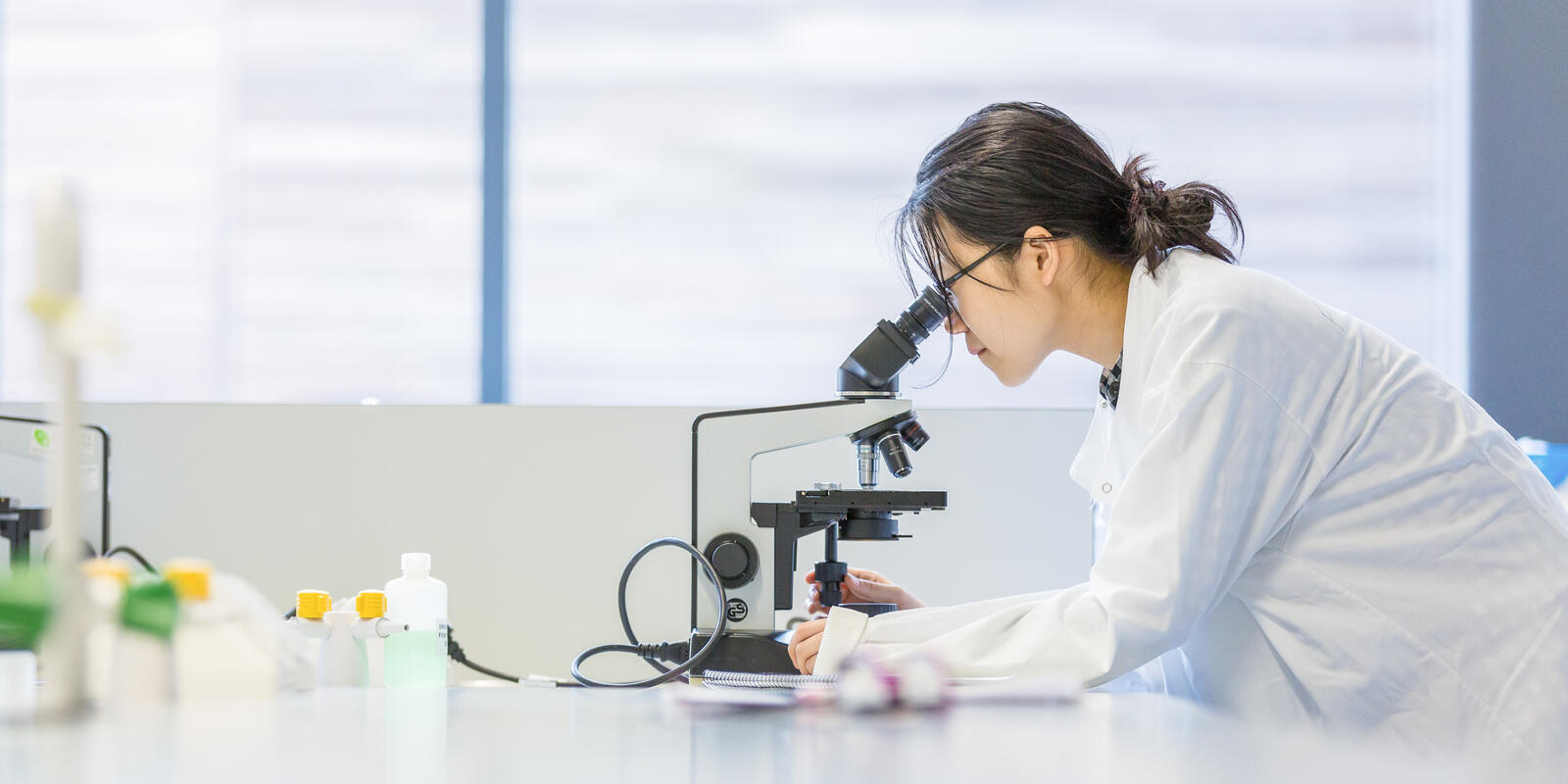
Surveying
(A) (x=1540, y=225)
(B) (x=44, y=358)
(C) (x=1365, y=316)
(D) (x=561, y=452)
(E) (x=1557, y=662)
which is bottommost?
(E) (x=1557, y=662)

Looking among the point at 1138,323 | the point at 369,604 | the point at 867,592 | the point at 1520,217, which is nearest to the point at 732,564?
the point at 867,592

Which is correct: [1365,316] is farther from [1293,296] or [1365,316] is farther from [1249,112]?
[1293,296]

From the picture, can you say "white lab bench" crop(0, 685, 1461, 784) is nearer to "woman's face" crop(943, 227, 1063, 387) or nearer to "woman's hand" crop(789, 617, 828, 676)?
"woman's hand" crop(789, 617, 828, 676)

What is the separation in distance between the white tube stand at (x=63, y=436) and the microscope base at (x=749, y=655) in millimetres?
798

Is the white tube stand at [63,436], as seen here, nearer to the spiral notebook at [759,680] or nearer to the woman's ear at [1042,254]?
the spiral notebook at [759,680]

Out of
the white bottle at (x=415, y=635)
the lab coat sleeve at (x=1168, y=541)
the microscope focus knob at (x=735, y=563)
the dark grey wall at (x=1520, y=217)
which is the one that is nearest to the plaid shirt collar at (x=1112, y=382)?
the lab coat sleeve at (x=1168, y=541)

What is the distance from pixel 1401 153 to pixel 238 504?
99.9 inches

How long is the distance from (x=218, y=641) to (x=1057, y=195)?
962 mm

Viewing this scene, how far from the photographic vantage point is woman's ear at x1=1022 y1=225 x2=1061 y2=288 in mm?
1266

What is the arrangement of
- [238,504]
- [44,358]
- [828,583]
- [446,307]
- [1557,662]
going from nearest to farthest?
1. [44,358]
2. [1557,662]
3. [828,583]
4. [238,504]
5. [446,307]

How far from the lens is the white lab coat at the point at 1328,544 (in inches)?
38.8

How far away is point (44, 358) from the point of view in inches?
21.3

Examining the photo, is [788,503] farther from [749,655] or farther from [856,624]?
[856,624]

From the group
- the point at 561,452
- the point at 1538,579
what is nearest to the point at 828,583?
the point at 1538,579
